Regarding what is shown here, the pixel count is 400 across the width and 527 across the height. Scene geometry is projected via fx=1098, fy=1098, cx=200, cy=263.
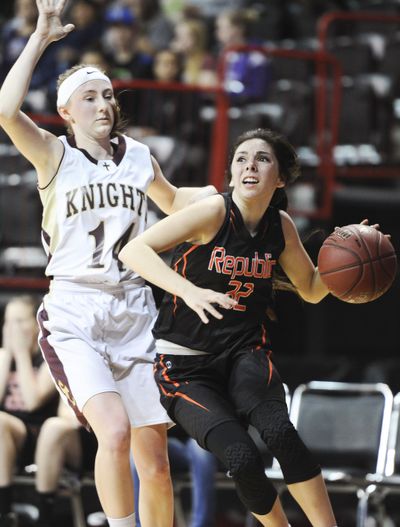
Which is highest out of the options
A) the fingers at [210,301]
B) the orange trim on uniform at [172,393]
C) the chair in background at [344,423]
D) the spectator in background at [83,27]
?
the spectator in background at [83,27]

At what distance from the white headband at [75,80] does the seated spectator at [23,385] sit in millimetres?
2221

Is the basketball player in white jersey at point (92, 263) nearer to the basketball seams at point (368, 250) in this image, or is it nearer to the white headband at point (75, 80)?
the white headband at point (75, 80)

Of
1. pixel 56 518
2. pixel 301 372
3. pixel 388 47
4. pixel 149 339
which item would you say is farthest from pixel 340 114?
pixel 149 339

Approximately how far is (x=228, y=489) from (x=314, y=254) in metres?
1.86

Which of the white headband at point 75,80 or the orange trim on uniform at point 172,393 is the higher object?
the white headband at point 75,80

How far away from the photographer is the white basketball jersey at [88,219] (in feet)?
16.2

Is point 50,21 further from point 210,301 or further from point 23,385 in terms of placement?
point 23,385

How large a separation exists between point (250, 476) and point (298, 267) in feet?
3.42

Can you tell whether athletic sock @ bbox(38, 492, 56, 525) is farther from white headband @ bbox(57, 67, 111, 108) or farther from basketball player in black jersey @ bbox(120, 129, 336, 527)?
white headband @ bbox(57, 67, 111, 108)

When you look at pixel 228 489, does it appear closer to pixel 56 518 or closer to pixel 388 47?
pixel 56 518

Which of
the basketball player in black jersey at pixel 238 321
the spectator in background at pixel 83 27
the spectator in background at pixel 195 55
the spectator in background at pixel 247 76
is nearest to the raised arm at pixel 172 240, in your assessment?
the basketball player in black jersey at pixel 238 321

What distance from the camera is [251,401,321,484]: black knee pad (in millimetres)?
4371

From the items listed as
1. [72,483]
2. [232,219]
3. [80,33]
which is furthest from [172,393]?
[80,33]

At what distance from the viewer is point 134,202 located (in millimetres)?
5020
